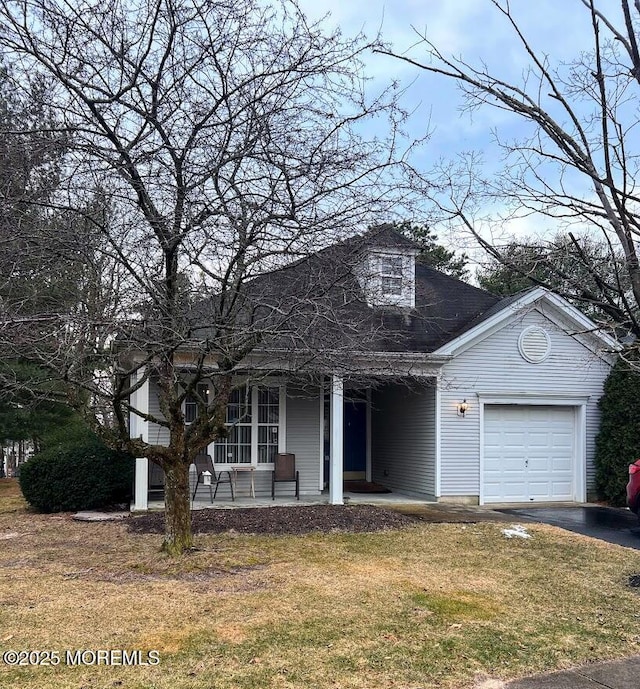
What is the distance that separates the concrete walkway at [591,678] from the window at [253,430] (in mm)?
9133

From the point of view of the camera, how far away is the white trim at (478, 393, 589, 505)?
13375mm

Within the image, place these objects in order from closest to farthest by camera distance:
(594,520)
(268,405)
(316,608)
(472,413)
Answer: (316,608) → (594,520) → (472,413) → (268,405)

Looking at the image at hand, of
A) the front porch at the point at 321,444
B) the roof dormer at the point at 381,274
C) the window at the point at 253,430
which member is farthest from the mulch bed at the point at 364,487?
the roof dormer at the point at 381,274

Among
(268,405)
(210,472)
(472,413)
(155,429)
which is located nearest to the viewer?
(210,472)

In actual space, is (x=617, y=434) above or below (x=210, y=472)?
above

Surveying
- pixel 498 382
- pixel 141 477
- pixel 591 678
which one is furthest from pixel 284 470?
pixel 591 678

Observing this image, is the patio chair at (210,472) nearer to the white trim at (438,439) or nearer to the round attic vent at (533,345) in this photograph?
the white trim at (438,439)

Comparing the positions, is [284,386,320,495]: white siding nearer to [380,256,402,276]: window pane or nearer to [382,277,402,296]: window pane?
[382,277,402,296]: window pane

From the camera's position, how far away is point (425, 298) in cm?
1337

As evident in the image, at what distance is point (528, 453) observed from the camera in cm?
1370

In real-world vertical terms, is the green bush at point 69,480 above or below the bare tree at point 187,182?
below

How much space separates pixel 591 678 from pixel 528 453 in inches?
377

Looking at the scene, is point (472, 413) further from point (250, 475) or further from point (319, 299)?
point (319, 299)

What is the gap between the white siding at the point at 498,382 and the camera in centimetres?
1307
